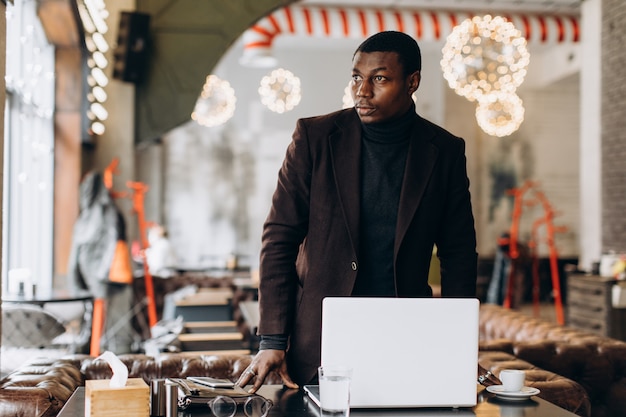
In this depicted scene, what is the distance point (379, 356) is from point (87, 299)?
4.76m

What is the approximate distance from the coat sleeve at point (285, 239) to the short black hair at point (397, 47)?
1.00ft

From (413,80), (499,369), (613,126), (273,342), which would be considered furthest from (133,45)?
(613,126)

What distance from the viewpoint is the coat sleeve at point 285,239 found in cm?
216

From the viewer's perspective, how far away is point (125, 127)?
25.9ft

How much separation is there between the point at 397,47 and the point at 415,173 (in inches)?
13.4

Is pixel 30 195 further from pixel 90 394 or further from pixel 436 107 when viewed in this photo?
pixel 436 107

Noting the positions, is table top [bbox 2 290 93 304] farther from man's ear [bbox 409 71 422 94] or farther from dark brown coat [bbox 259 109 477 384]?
man's ear [bbox 409 71 422 94]

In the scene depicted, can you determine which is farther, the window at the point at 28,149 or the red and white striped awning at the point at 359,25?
the red and white striped awning at the point at 359,25

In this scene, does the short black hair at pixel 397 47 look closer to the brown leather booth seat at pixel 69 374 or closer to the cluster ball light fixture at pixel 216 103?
the brown leather booth seat at pixel 69 374

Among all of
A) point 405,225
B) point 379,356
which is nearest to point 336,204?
point 405,225

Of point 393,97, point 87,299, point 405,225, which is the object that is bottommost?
point 87,299

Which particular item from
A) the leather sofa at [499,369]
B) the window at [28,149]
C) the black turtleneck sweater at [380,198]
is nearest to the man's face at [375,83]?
the black turtleneck sweater at [380,198]

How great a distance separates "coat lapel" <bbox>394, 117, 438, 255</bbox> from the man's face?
6.1 inches

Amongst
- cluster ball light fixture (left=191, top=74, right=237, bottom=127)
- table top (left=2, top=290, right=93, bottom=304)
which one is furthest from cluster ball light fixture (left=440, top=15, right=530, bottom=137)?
cluster ball light fixture (left=191, top=74, right=237, bottom=127)
